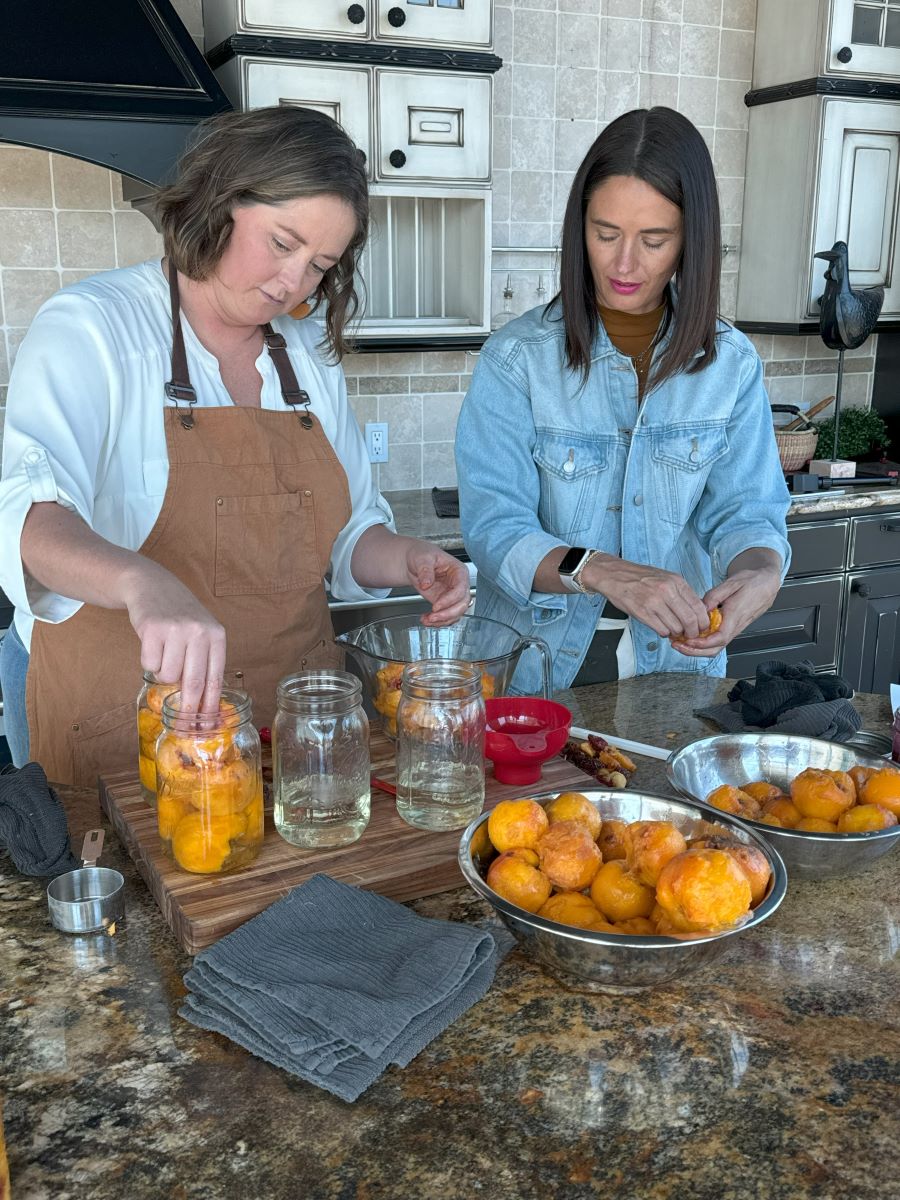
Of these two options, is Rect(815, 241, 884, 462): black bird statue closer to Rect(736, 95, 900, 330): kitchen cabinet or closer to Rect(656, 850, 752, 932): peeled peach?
Rect(736, 95, 900, 330): kitchen cabinet

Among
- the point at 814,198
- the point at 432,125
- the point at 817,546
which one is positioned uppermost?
the point at 432,125

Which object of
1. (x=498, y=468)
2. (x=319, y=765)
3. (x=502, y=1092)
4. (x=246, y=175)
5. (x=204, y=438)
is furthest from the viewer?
(x=498, y=468)

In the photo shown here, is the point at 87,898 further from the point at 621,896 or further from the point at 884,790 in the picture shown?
the point at 884,790

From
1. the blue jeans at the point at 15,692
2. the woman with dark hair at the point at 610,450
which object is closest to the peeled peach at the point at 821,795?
the woman with dark hair at the point at 610,450

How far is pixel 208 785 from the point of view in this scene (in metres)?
1.19

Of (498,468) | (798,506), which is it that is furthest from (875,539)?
(498,468)

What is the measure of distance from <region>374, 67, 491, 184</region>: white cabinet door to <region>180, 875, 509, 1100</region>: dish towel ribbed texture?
102 inches

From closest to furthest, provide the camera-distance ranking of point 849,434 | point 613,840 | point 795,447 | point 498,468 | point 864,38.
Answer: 1. point 613,840
2. point 498,468
3. point 864,38
4. point 795,447
5. point 849,434

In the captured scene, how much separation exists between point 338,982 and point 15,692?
3.77 feet

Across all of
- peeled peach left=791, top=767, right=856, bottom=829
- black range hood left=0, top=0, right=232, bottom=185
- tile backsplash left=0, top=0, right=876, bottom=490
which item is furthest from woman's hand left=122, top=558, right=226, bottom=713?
tile backsplash left=0, top=0, right=876, bottom=490

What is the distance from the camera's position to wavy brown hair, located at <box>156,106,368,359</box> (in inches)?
64.8

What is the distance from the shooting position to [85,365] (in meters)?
1.65

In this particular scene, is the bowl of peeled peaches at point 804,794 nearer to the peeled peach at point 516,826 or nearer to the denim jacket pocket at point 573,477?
the peeled peach at point 516,826

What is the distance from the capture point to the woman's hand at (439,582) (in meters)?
1.72
